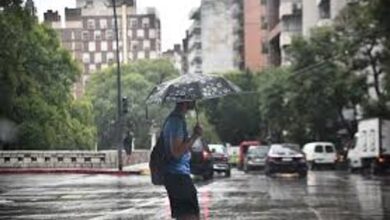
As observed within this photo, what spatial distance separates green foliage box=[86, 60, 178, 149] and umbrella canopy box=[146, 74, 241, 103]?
291 ft

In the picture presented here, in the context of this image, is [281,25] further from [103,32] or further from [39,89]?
[39,89]

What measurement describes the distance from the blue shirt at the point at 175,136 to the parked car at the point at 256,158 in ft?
134

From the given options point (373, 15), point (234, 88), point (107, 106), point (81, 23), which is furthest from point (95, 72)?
point (234, 88)

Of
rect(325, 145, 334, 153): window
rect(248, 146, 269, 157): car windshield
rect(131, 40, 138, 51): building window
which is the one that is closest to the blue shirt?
rect(248, 146, 269, 157): car windshield

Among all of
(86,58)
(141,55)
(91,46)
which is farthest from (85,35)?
(141,55)

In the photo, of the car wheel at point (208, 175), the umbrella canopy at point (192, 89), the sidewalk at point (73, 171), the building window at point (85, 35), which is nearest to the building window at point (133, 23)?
the building window at point (85, 35)

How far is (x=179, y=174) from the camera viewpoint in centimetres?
966

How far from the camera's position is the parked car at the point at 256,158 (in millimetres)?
50906

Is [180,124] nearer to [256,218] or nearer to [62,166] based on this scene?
[256,218]

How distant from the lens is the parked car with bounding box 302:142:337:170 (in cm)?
5997

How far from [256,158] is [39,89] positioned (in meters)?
20.5

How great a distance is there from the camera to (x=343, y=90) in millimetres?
57312

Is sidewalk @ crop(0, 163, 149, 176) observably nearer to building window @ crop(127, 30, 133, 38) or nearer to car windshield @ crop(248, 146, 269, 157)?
car windshield @ crop(248, 146, 269, 157)

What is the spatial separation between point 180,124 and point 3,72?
40238mm
